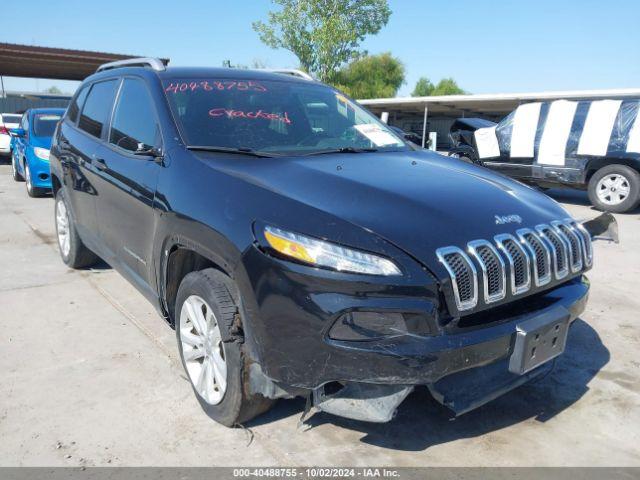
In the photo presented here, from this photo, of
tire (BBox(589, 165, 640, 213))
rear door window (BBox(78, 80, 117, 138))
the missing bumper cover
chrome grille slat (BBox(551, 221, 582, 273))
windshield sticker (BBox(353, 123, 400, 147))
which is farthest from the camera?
tire (BBox(589, 165, 640, 213))

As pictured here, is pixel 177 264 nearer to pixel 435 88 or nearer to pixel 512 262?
pixel 512 262

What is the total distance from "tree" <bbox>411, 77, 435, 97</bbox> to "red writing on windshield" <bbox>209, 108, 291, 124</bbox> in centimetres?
6464

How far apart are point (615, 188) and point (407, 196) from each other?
8.28m

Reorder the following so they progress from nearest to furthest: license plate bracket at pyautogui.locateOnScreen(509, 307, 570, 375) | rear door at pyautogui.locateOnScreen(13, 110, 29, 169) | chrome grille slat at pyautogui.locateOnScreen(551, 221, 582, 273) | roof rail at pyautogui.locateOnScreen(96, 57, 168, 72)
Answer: license plate bracket at pyautogui.locateOnScreen(509, 307, 570, 375) → chrome grille slat at pyautogui.locateOnScreen(551, 221, 582, 273) → roof rail at pyautogui.locateOnScreen(96, 57, 168, 72) → rear door at pyautogui.locateOnScreen(13, 110, 29, 169)

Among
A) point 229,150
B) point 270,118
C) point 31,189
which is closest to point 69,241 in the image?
point 270,118

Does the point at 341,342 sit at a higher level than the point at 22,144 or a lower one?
higher

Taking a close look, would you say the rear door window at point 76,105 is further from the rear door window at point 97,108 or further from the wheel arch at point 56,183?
the wheel arch at point 56,183

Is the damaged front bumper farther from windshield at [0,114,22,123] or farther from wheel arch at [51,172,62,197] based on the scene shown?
windshield at [0,114,22,123]

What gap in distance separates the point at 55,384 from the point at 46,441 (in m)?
0.59

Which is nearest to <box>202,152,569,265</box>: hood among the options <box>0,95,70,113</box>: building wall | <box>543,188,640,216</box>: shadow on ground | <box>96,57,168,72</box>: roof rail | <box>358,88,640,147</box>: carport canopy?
<box>96,57,168,72</box>: roof rail

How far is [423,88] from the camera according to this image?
6612 cm

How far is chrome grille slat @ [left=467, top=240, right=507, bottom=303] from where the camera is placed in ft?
7.59

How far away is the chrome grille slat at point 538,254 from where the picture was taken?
2.52 metres

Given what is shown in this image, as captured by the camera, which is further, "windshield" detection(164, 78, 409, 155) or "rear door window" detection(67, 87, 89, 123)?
"rear door window" detection(67, 87, 89, 123)
